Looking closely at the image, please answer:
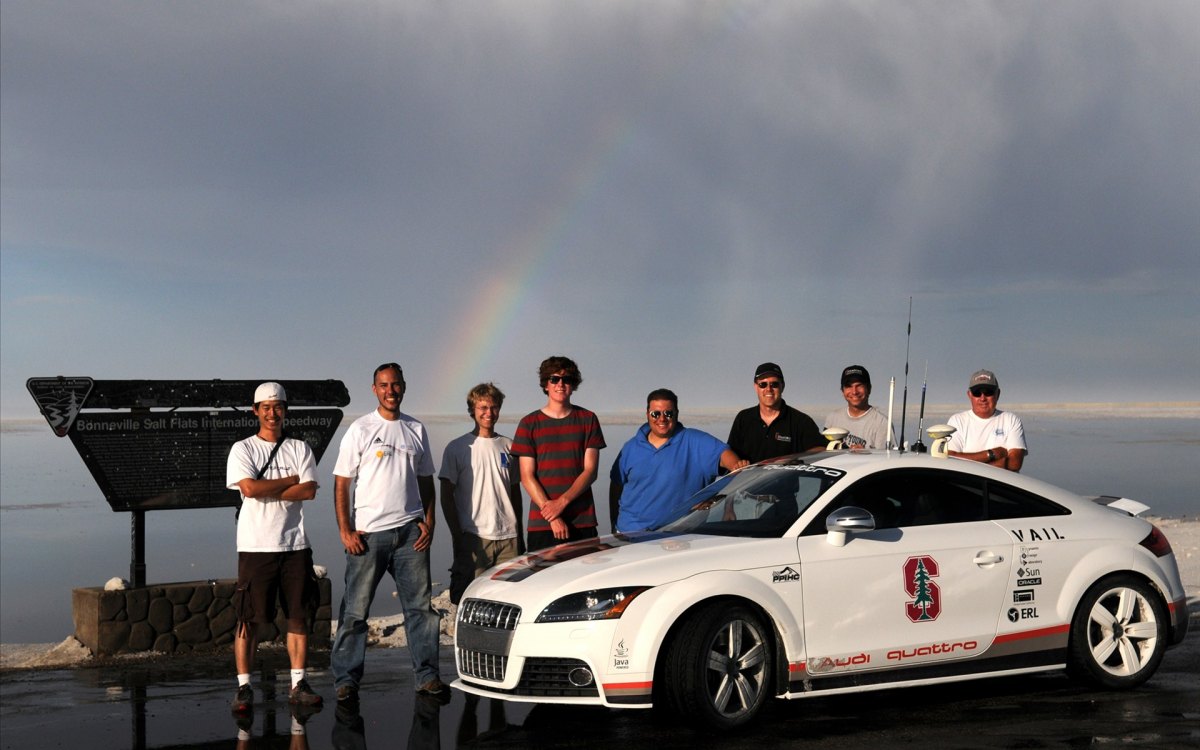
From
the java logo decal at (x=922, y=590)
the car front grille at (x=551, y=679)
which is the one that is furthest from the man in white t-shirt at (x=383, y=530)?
the java logo decal at (x=922, y=590)

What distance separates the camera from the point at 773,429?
931cm

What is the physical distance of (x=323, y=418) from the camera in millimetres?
12023

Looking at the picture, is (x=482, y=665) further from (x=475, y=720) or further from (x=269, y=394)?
(x=269, y=394)

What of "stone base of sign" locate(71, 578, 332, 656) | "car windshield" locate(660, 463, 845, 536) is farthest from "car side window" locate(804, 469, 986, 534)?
"stone base of sign" locate(71, 578, 332, 656)

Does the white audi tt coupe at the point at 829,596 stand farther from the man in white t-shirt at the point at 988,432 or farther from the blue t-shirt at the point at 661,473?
the man in white t-shirt at the point at 988,432

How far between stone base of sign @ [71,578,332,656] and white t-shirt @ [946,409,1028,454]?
19.0 ft

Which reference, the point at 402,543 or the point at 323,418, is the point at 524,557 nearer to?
the point at 402,543

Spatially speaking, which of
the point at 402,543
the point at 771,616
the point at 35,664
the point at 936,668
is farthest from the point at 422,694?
the point at 35,664

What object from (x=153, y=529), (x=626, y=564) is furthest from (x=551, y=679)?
(x=153, y=529)

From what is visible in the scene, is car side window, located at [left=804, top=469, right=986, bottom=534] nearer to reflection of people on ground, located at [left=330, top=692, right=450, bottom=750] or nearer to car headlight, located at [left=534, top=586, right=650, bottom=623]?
car headlight, located at [left=534, top=586, right=650, bottom=623]

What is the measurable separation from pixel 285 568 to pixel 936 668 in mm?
4104

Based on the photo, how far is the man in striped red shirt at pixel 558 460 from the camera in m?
8.57

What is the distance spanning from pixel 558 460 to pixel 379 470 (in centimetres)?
134

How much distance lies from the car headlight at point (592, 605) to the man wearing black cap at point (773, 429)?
10.1 feet
